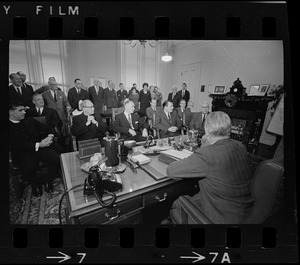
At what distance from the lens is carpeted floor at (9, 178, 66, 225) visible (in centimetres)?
88

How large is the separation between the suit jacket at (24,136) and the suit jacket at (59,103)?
0.19 meters

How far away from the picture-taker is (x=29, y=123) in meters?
0.88

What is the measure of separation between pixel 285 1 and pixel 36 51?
141 cm

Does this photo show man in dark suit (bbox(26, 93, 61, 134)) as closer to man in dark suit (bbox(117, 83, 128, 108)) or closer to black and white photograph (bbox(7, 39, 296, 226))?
black and white photograph (bbox(7, 39, 296, 226))

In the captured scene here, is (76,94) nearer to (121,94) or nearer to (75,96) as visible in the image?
(75,96)

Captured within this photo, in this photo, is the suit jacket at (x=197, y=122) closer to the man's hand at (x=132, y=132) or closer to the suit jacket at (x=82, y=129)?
the man's hand at (x=132, y=132)

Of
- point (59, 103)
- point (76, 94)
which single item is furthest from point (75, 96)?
point (59, 103)

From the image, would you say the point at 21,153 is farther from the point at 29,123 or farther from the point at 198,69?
the point at 198,69

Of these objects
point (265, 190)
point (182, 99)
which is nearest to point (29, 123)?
point (182, 99)

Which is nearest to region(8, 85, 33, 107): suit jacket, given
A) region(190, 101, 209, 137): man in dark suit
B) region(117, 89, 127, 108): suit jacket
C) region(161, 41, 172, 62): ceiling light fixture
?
region(117, 89, 127, 108): suit jacket

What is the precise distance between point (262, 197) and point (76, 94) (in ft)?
4.45

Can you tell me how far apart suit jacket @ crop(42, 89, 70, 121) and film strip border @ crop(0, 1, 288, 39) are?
361 mm

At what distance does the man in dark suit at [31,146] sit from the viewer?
81 centimetres

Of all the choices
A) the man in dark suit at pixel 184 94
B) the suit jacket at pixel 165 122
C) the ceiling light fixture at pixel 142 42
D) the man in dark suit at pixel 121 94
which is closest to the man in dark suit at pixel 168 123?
the suit jacket at pixel 165 122
